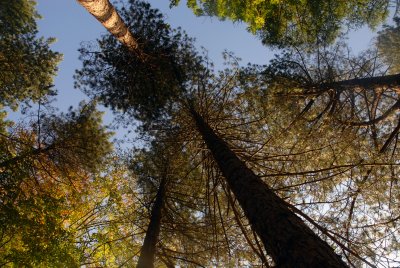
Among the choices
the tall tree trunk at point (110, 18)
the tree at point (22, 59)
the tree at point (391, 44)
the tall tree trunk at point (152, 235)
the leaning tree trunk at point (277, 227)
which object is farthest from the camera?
the tree at point (391, 44)

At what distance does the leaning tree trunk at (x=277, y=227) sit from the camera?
337 centimetres

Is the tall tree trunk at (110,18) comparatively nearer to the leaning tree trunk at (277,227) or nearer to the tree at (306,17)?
the tree at (306,17)

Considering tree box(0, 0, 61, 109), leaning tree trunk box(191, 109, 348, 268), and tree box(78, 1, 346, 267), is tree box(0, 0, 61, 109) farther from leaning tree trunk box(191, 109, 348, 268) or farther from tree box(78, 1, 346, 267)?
leaning tree trunk box(191, 109, 348, 268)

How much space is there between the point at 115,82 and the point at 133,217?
171 inches

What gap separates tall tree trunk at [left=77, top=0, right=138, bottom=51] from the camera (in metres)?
7.12

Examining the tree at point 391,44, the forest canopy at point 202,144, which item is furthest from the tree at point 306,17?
the tree at point 391,44

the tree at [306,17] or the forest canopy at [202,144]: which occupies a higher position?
the tree at [306,17]

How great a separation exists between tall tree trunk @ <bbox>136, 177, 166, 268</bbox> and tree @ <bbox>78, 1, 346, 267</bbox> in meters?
2.36

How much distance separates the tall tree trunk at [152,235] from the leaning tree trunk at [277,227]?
3.26m

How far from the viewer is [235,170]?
5.80m

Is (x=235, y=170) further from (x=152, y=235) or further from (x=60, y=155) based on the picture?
(x=60, y=155)

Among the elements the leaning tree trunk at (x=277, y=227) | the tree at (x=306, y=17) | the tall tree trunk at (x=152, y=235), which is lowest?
the leaning tree trunk at (x=277, y=227)

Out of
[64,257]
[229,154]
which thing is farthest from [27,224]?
[229,154]

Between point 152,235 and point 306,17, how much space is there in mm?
7807
